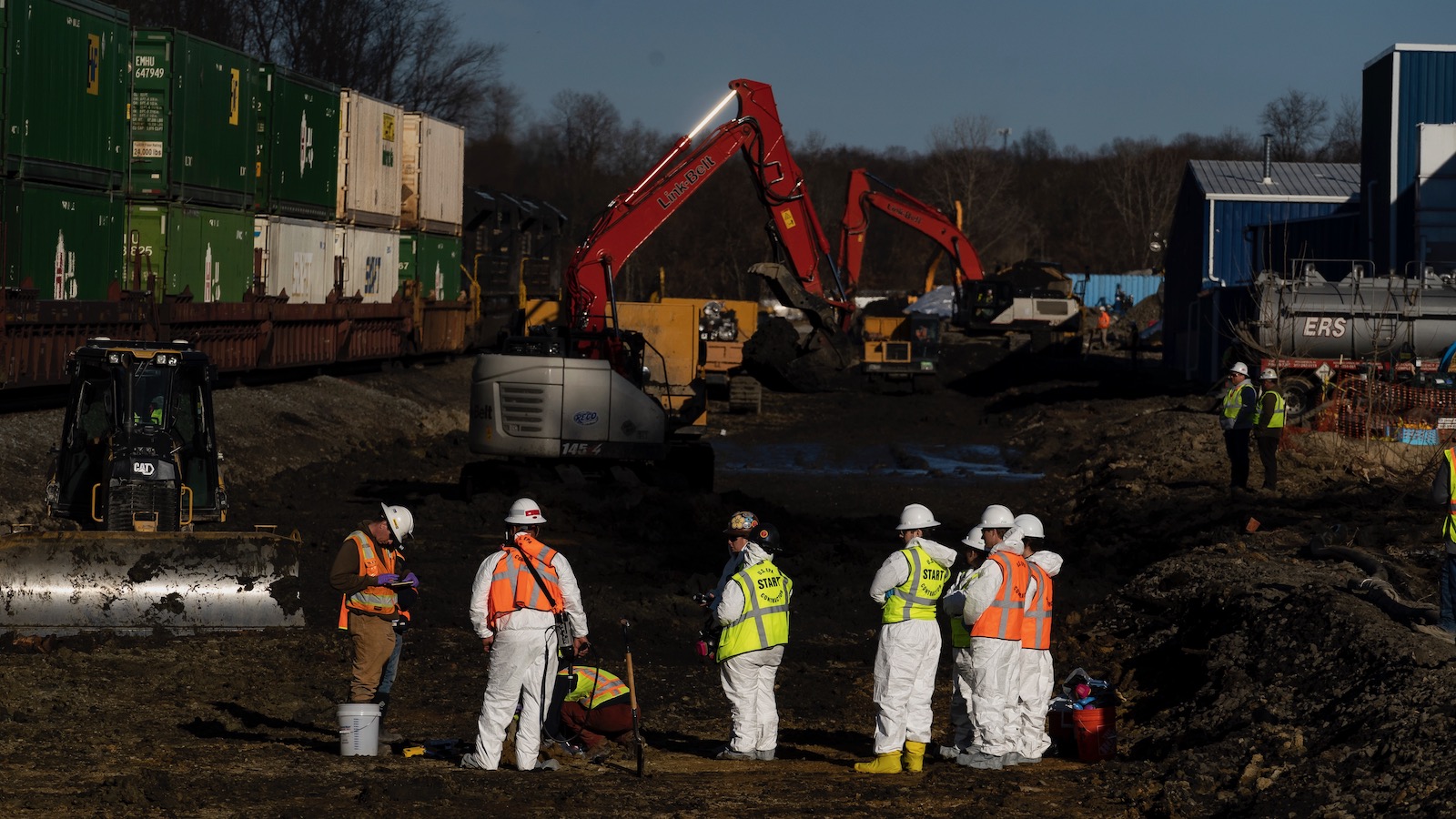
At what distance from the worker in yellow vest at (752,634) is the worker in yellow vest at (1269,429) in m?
11.7

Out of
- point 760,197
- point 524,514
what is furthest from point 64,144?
point 524,514

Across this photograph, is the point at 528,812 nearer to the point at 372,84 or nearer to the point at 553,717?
the point at 553,717

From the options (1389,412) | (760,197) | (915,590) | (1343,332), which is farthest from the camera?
(1343,332)

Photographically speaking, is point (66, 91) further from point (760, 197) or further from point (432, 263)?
point (432, 263)

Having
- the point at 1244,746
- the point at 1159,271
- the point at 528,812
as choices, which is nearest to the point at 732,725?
the point at 528,812

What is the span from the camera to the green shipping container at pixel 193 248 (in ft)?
82.2

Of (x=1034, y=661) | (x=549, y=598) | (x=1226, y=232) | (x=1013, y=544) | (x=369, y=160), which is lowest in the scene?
(x=1034, y=661)

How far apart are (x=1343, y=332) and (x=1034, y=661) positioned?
18786 millimetres

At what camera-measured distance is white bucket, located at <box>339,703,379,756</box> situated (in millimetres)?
9352

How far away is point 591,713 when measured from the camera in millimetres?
9953

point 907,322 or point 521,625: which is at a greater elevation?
point 907,322

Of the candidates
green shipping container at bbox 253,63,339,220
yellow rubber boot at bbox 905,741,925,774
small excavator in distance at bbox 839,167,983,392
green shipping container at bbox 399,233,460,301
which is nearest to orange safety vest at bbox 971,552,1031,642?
yellow rubber boot at bbox 905,741,925,774

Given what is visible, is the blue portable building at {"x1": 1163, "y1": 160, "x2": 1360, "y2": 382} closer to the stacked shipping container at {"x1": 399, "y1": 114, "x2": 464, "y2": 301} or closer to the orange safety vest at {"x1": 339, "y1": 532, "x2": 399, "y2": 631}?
the stacked shipping container at {"x1": 399, "y1": 114, "x2": 464, "y2": 301}

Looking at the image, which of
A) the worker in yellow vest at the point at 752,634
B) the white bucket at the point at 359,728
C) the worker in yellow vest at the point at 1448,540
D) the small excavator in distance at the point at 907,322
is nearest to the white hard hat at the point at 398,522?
the white bucket at the point at 359,728
